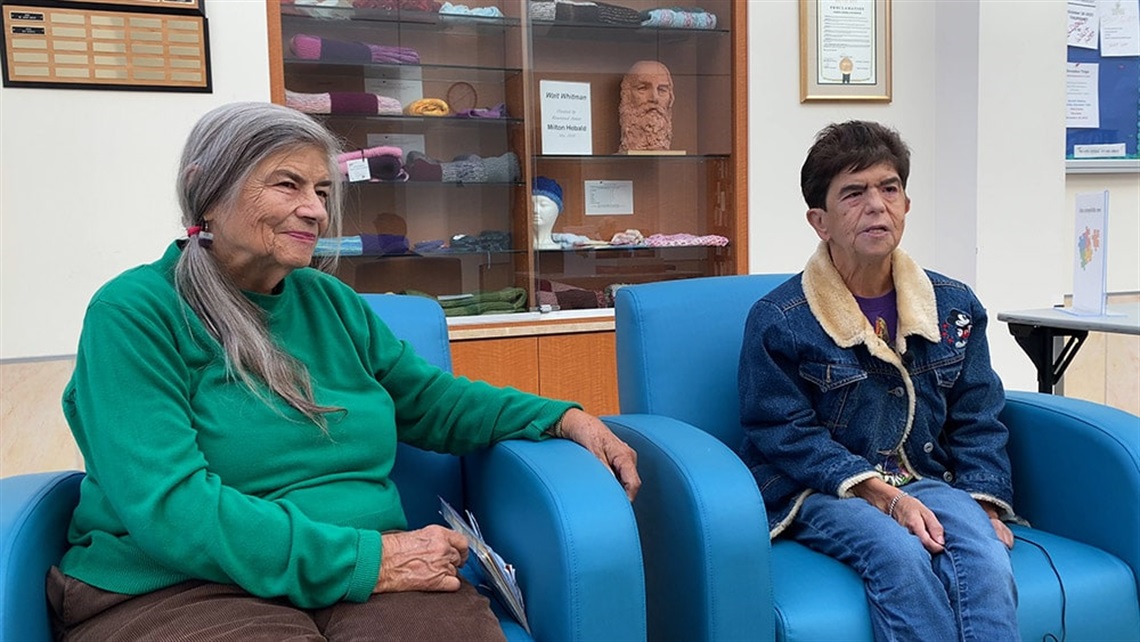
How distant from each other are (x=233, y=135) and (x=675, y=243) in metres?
2.41

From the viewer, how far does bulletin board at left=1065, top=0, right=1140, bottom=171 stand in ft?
12.8

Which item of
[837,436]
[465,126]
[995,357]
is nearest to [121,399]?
[837,436]

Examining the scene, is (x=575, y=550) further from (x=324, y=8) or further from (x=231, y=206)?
(x=324, y=8)

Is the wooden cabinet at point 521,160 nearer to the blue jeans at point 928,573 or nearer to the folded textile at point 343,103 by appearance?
the folded textile at point 343,103

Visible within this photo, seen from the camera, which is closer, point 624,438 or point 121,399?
point 121,399

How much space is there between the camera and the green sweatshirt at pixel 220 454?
117 cm

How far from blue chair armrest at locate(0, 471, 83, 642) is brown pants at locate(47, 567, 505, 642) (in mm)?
39

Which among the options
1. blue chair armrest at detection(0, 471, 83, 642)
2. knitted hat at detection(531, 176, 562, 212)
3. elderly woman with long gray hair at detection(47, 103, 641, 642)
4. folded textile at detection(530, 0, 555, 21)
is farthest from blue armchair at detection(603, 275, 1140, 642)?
folded textile at detection(530, 0, 555, 21)

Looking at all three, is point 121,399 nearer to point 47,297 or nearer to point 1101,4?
point 47,297

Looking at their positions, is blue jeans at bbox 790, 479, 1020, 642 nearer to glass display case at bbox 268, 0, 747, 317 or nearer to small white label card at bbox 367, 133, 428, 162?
glass display case at bbox 268, 0, 747, 317

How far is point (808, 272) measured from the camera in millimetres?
1751

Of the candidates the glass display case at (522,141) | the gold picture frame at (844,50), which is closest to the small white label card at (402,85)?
the glass display case at (522,141)

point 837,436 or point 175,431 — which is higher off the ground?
point 175,431

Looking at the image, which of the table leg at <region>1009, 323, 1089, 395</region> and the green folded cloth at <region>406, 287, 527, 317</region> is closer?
the table leg at <region>1009, 323, 1089, 395</region>
